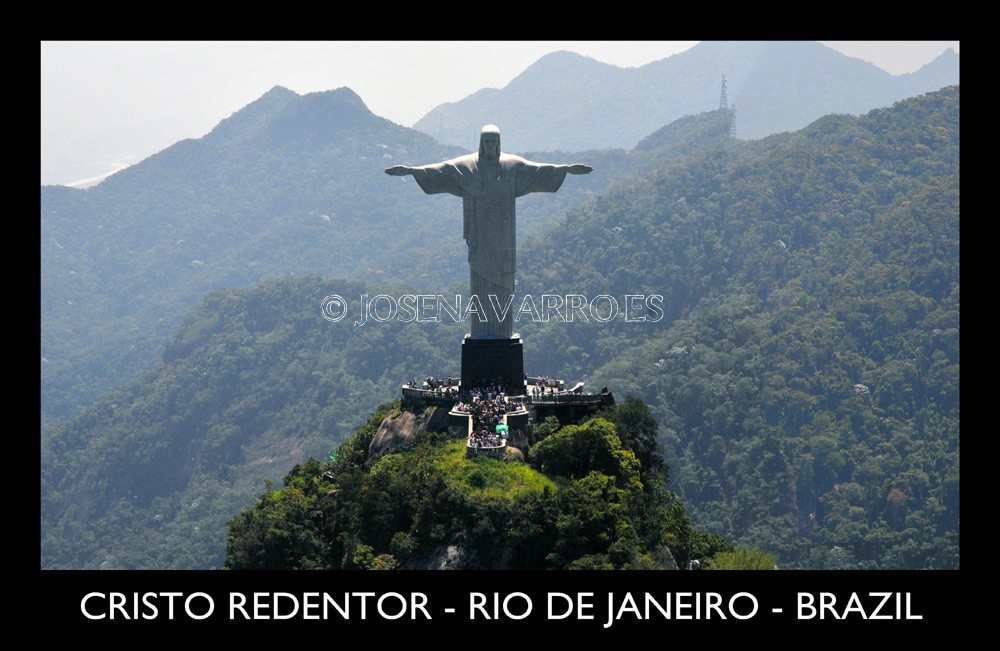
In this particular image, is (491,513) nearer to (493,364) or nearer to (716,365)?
(493,364)

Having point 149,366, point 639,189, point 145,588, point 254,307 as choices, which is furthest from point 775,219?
point 145,588

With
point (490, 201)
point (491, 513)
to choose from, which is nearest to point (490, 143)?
point (490, 201)

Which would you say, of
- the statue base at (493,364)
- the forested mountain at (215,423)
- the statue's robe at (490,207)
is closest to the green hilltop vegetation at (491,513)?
the statue base at (493,364)

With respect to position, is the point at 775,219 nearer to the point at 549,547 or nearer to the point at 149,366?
the point at 149,366

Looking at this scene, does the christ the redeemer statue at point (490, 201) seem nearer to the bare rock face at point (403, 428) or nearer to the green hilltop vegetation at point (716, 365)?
the bare rock face at point (403, 428)

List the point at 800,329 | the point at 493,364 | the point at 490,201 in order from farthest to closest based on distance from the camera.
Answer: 1. the point at 800,329
2. the point at 493,364
3. the point at 490,201

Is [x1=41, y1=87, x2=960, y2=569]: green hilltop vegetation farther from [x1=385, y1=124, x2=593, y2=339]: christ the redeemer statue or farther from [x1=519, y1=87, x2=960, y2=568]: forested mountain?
[x1=385, y1=124, x2=593, y2=339]: christ the redeemer statue

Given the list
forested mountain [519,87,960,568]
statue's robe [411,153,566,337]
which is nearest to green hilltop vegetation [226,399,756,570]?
statue's robe [411,153,566,337]
